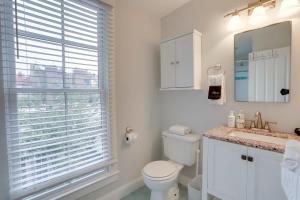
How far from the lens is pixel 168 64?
2.20 meters

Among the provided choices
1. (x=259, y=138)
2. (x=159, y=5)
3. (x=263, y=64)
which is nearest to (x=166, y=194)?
(x=259, y=138)

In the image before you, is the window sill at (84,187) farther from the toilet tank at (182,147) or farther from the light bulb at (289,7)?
the light bulb at (289,7)

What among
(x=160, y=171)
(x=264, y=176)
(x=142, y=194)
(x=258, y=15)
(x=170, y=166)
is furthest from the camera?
(x=142, y=194)

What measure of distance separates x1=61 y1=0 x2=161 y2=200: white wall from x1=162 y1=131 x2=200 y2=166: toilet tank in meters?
0.35

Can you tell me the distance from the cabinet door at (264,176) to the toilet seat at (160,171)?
2.35 feet

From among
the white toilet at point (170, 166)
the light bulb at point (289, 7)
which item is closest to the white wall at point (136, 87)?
the white toilet at point (170, 166)

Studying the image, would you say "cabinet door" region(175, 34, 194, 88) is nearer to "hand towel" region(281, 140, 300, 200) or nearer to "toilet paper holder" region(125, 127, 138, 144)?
"toilet paper holder" region(125, 127, 138, 144)

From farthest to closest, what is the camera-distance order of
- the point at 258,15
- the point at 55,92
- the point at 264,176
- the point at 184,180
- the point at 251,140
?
the point at 184,180 → the point at 258,15 → the point at 55,92 → the point at 251,140 → the point at 264,176

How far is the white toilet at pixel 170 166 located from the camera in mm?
1730

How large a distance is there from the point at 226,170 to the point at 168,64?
53.3 inches

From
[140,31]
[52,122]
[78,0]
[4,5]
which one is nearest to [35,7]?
[4,5]

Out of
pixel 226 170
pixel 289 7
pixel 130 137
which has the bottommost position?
pixel 226 170

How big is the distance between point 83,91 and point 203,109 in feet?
4.56

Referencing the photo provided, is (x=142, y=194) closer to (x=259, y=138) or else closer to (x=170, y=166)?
(x=170, y=166)
